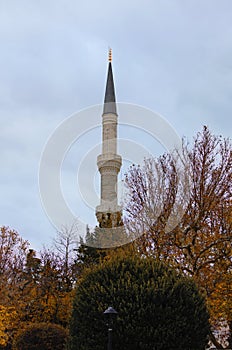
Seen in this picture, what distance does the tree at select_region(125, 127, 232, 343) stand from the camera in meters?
20.6

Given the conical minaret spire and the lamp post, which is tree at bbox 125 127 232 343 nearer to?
the lamp post

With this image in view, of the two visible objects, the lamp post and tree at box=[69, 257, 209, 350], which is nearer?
the lamp post

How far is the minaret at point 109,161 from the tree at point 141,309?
1648 centimetres

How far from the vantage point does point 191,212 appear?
2192cm

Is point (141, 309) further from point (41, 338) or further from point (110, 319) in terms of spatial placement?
point (41, 338)

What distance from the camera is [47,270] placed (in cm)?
3145

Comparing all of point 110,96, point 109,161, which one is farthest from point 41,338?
point 110,96

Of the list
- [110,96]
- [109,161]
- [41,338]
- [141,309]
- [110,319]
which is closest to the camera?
[110,319]

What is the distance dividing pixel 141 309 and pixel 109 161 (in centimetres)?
2880

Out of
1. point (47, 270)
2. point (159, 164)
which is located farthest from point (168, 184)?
point (47, 270)

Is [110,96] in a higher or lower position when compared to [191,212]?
higher

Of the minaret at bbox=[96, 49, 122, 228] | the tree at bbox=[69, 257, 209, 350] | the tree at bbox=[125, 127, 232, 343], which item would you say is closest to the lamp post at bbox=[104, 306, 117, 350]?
the tree at bbox=[69, 257, 209, 350]

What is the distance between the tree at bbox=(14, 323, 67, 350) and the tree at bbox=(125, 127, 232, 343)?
188 inches

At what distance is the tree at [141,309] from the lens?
1479cm
